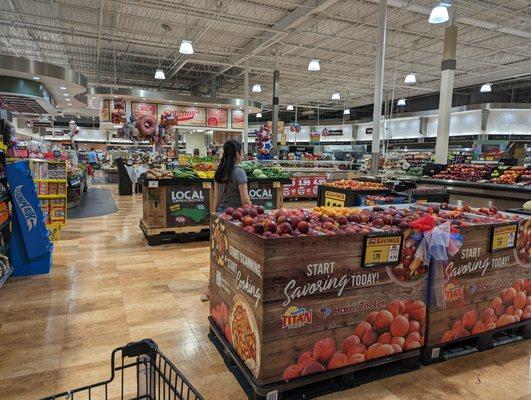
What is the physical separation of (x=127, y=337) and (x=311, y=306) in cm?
171

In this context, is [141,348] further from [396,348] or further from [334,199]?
[334,199]

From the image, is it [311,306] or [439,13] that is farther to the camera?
[439,13]

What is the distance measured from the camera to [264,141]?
1195 cm

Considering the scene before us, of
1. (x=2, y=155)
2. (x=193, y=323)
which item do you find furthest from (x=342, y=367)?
(x=2, y=155)

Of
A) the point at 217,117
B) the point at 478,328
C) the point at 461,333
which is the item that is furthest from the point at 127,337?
the point at 217,117

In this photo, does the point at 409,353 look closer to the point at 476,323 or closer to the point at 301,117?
the point at 476,323

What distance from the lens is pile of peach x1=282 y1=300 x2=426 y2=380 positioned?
2.25 meters

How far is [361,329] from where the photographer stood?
2395mm

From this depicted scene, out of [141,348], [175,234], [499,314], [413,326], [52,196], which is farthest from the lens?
[175,234]

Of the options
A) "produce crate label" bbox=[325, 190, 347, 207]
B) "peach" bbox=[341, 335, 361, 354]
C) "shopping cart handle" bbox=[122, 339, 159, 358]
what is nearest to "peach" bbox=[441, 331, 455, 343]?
"peach" bbox=[341, 335, 361, 354]

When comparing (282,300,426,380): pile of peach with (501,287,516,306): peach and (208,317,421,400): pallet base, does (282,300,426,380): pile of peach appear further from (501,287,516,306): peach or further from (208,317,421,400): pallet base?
(501,287,516,306): peach

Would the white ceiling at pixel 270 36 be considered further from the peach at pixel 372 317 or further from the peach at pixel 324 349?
the peach at pixel 324 349

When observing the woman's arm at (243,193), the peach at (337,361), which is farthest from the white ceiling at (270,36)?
the peach at (337,361)

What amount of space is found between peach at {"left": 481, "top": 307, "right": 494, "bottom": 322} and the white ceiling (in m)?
8.08
